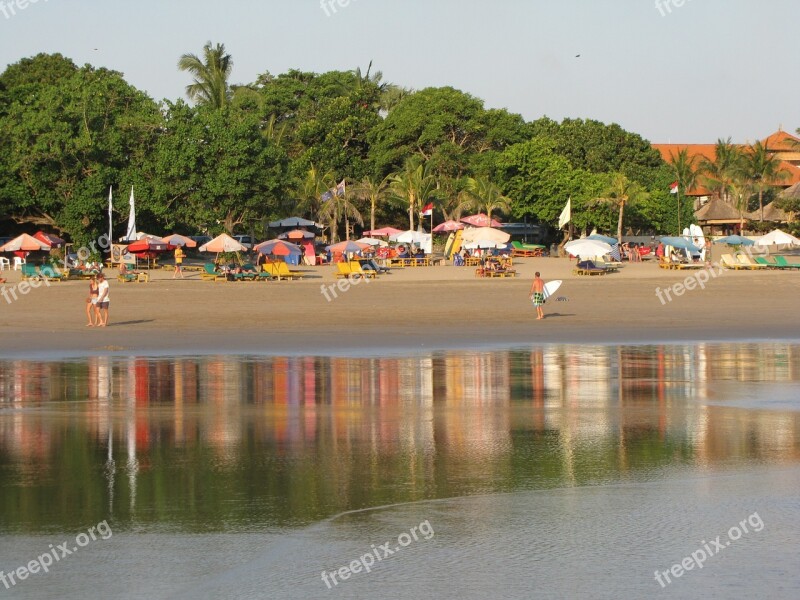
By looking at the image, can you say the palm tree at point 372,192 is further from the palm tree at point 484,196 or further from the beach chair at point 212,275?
the beach chair at point 212,275

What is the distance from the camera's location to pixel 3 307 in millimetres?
31688

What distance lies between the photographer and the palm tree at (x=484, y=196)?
214 ft

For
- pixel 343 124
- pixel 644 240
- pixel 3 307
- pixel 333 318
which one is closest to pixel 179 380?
pixel 333 318

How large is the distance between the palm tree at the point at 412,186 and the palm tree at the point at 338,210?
8.48 feet

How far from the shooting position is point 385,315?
29016 mm

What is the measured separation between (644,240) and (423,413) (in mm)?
64394

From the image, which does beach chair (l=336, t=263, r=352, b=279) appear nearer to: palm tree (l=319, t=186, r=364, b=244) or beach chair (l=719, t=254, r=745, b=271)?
beach chair (l=719, t=254, r=745, b=271)

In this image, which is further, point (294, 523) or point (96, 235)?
point (96, 235)

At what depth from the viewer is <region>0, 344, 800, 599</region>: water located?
22.8ft

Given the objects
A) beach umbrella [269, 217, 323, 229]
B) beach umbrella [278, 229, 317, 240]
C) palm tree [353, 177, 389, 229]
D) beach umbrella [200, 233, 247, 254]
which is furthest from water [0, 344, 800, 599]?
palm tree [353, 177, 389, 229]

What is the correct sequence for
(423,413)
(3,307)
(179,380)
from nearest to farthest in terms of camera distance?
(423,413)
(179,380)
(3,307)

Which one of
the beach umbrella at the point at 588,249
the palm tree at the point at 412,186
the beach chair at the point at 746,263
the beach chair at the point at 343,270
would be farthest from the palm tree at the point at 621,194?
the beach chair at the point at 343,270

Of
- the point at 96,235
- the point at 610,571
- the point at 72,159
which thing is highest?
the point at 72,159

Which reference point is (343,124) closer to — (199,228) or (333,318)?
(199,228)
